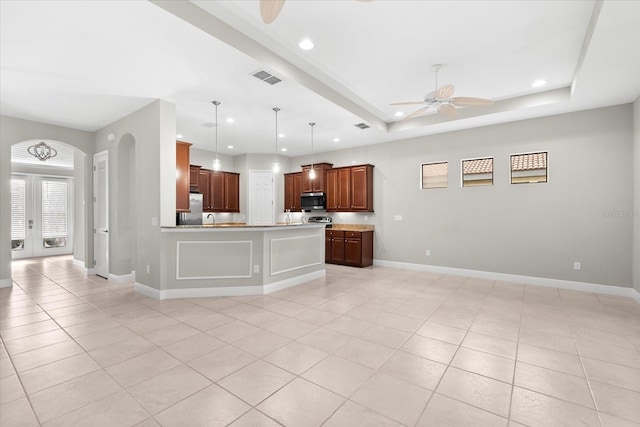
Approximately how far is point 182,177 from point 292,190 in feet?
12.6

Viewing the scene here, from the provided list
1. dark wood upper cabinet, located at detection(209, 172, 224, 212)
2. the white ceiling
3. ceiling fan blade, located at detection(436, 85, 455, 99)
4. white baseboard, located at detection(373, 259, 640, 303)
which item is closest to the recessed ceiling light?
the white ceiling

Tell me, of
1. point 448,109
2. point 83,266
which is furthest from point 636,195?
point 83,266

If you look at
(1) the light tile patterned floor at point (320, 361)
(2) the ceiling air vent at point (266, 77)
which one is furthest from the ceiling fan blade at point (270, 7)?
(1) the light tile patterned floor at point (320, 361)

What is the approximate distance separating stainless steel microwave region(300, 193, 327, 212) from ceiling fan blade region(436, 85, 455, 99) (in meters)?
4.58

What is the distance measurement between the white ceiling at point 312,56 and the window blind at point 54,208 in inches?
182

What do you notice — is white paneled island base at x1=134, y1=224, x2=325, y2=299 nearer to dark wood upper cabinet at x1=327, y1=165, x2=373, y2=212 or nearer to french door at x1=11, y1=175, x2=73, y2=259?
dark wood upper cabinet at x1=327, y1=165, x2=373, y2=212

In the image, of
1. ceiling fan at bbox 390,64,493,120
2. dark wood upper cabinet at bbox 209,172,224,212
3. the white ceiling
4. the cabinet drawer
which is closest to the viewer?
the white ceiling

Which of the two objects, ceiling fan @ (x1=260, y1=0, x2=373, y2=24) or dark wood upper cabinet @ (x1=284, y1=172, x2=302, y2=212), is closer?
ceiling fan @ (x1=260, y1=0, x2=373, y2=24)

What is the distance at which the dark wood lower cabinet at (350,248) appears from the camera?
22.6 feet

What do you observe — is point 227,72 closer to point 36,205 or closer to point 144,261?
point 144,261

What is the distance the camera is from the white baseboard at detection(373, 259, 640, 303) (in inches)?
183

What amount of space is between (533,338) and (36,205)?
11.9 meters

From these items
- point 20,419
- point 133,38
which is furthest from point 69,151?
point 20,419

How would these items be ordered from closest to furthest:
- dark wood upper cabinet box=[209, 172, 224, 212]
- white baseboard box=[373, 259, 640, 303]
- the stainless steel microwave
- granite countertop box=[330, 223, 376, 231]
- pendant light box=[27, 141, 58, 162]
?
white baseboard box=[373, 259, 640, 303], pendant light box=[27, 141, 58, 162], granite countertop box=[330, 223, 376, 231], the stainless steel microwave, dark wood upper cabinet box=[209, 172, 224, 212]
